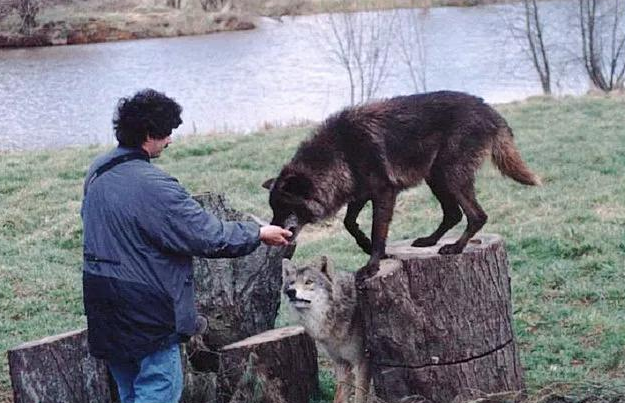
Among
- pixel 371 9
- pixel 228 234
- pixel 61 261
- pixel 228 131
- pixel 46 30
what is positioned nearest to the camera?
pixel 228 234

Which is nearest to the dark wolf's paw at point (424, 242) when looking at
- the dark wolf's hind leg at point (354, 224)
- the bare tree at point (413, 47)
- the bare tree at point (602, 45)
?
the dark wolf's hind leg at point (354, 224)

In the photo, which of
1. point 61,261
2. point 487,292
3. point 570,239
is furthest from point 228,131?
point 487,292

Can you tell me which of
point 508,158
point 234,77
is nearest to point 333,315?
point 508,158

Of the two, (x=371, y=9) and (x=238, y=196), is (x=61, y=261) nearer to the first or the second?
(x=238, y=196)

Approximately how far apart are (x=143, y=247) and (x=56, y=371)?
180 cm

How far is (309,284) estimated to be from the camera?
5824 mm

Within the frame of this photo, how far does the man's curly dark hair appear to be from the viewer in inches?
186

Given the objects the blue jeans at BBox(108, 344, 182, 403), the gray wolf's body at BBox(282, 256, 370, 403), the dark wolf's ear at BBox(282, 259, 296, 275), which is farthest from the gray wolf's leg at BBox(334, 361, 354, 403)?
the blue jeans at BBox(108, 344, 182, 403)

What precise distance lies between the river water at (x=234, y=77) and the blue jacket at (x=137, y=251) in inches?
621

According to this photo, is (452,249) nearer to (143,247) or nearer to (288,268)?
(288,268)

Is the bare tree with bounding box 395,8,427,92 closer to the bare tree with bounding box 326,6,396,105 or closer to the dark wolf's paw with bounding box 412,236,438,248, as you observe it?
the bare tree with bounding box 326,6,396,105

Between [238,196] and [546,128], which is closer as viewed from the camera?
[238,196]

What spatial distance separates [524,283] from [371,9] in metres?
21.1

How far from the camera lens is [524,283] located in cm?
859
